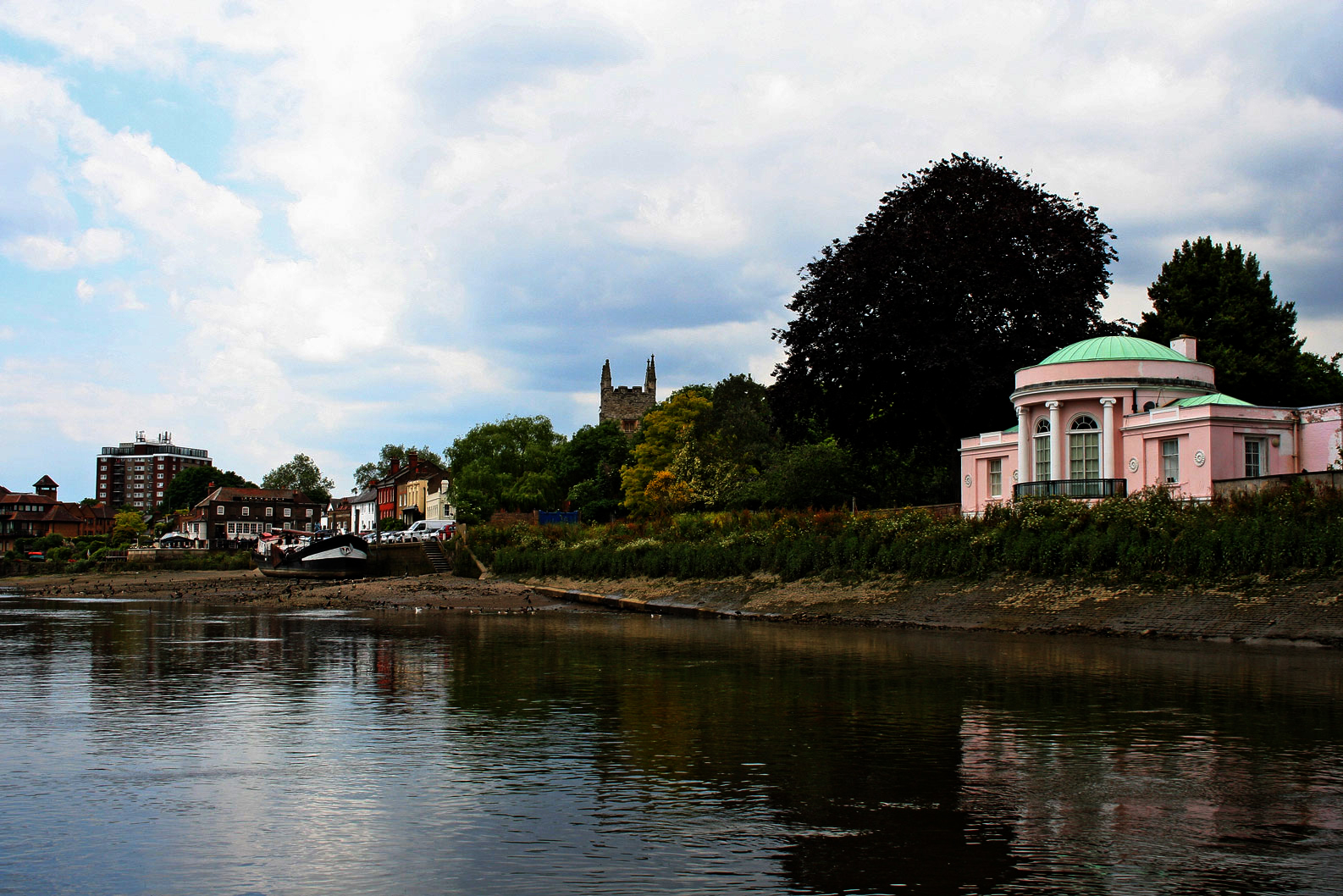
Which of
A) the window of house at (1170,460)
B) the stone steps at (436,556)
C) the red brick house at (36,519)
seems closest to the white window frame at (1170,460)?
the window of house at (1170,460)

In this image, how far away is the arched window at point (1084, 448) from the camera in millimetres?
39375

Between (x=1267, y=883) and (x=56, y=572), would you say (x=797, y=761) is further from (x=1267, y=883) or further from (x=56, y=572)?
(x=56, y=572)

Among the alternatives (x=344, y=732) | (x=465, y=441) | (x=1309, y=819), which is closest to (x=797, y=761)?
(x=1309, y=819)

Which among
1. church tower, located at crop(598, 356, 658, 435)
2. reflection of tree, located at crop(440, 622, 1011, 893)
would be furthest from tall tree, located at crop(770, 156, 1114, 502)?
church tower, located at crop(598, 356, 658, 435)

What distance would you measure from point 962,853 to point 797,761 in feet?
10.9

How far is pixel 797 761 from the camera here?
1091cm

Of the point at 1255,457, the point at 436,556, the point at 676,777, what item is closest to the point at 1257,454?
the point at 1255,457

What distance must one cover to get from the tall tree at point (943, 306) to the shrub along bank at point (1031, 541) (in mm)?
9108

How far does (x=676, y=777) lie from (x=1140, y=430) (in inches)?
1261

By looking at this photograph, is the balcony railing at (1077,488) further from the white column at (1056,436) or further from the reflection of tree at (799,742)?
the reflection of tree at (799,742)

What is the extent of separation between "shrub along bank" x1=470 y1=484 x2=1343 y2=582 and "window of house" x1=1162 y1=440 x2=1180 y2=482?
483 centimetres

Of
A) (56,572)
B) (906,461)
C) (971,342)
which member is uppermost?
(971,342)

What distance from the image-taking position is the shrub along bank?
26734 millimetres

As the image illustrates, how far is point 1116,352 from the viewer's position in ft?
131
